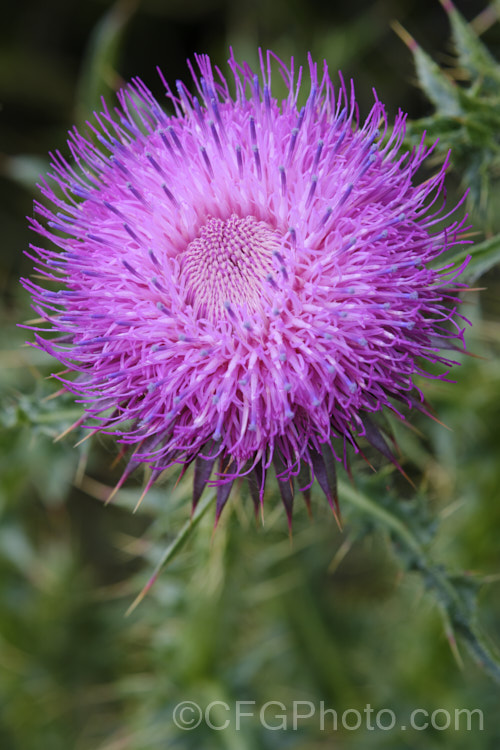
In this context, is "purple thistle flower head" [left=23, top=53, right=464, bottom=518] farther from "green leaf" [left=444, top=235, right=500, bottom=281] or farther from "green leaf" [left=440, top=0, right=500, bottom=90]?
"green leaf" [left=440, top=0, right=500, bottom=90]

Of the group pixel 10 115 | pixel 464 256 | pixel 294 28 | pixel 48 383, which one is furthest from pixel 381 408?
pixel 10 115

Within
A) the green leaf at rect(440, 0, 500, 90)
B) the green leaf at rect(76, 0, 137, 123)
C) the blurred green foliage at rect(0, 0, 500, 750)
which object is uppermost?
the green leaf at rect(76, 0, 137, 123)

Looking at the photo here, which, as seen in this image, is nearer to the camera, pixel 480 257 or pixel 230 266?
pixel 230 266

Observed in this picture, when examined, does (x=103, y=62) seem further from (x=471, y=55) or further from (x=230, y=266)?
(x=230, y=266)

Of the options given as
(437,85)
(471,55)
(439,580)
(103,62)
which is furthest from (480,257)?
(103,62)

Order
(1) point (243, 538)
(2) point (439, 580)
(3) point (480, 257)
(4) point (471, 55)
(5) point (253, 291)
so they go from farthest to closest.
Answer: (1) point (243, 538), (4) point (471, 55), (2) point (439, 580), (3) point (480, 257), (5) point (253, 291)

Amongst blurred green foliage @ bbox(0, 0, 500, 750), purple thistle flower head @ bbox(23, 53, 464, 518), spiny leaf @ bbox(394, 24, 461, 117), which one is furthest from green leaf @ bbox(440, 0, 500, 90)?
purple thistle flower head @ bbox(23, 53, 464, 518)

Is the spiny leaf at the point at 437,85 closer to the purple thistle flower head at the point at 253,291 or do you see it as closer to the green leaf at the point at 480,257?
the purple thistle flower head at the point at 253,291

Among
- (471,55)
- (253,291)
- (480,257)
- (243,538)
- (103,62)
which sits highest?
(103,62)
